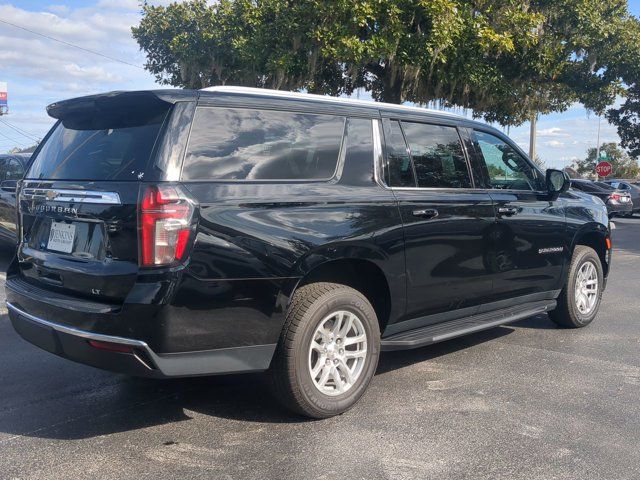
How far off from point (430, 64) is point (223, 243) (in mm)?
11473

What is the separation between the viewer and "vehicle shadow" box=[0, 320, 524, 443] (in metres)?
3.80

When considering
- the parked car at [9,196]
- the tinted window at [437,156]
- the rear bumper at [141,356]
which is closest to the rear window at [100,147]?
the rear bumper at [141,356]

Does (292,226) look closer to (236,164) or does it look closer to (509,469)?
(236,164)

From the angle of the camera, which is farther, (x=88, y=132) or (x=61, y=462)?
(x=88, y=132)

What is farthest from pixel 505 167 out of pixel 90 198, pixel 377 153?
pixel 90 198

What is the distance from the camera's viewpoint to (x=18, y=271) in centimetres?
423

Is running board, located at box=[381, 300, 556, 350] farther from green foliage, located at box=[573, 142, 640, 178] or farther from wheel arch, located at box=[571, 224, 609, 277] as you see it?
green foliage, located at box=[573, 142, 640, 178]

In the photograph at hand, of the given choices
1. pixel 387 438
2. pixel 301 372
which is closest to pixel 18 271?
pixel 301 372

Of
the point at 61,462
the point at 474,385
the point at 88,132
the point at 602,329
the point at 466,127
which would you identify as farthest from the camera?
the point at 602,329

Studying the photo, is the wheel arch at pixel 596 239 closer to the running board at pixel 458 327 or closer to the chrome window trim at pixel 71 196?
the running board at pixel 458 327

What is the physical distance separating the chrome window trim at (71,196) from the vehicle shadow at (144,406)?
1354mm

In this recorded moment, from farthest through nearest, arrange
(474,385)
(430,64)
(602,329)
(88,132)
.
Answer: (430,64) < (602,329) < (474,385) < (88,132)

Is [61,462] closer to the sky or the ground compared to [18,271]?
closer to the ground

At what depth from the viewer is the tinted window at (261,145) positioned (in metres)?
3.55
